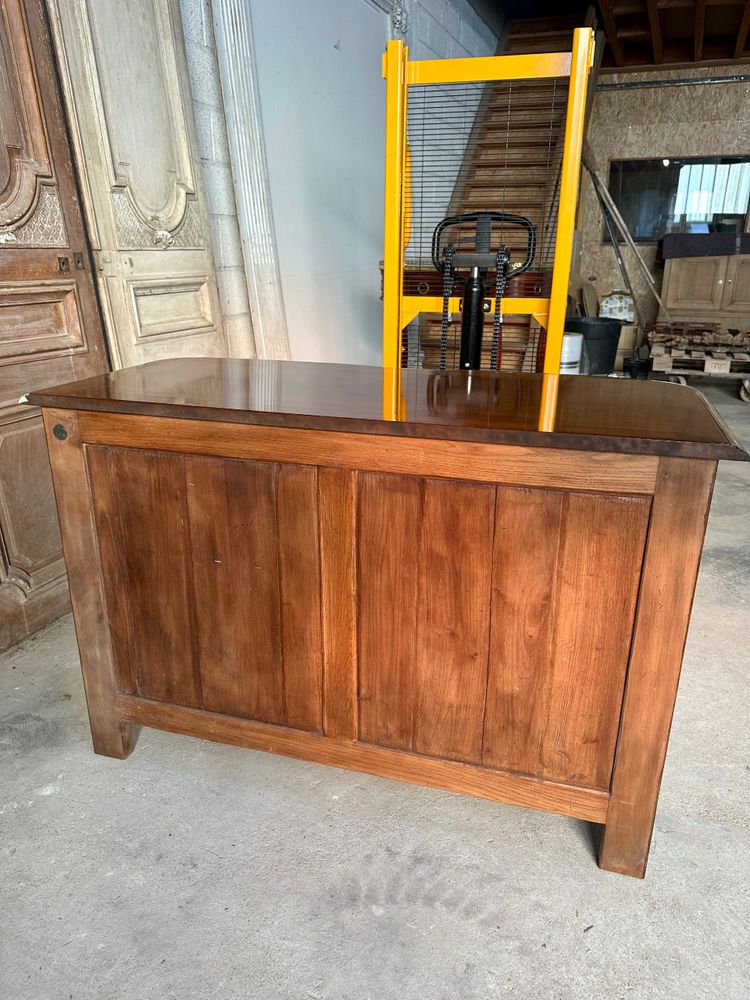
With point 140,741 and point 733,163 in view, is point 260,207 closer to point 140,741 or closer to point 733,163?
point 140,741

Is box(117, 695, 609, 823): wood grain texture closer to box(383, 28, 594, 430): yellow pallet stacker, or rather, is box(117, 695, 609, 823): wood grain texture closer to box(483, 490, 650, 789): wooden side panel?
box(483, 490, 650, 789): wooden side panel

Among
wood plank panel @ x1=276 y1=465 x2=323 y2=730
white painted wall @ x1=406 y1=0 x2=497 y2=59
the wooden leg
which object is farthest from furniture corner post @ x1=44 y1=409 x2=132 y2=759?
white painted wall @ x1=406 y1=0 x2=497 y2=59

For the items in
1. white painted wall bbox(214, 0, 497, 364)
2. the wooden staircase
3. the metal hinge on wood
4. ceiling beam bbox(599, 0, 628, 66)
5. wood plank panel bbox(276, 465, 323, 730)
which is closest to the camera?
wood plank panel bbox(276, 465, 323, 730)

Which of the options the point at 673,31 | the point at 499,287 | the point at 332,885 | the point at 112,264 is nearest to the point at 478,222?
the point at 499,287

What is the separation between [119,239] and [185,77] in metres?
0.84

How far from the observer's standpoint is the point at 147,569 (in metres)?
1.57

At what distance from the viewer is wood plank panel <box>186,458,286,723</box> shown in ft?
4.71

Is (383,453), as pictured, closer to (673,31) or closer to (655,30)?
(655,30)

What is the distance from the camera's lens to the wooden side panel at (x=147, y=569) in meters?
1.50

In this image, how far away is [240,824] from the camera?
1536 mm

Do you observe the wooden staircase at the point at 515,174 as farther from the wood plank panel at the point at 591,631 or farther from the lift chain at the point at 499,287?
the wood plank panel at the point at 591,631

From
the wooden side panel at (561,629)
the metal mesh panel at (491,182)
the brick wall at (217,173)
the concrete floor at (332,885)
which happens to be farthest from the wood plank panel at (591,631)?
the brick wall at (217,173)

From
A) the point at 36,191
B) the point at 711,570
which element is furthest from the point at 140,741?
the point at 711,570

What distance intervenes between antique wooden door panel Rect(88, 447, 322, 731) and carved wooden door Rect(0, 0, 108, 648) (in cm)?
86
